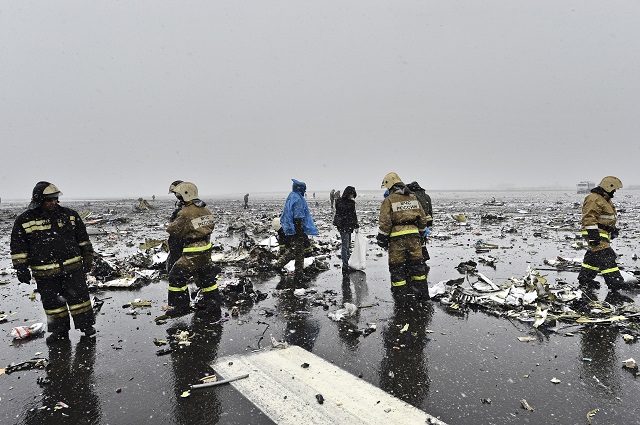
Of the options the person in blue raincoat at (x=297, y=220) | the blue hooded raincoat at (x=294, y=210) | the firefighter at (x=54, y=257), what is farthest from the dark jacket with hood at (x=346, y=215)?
the firefighter at (x=54, y=257)

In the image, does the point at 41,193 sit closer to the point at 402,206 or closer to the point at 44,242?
the point at 44,242

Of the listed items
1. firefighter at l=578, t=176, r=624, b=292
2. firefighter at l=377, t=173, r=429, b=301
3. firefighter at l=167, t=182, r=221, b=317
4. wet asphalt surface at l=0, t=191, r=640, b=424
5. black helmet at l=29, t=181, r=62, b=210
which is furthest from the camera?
firefighter at l=578, t=176, r=624, b=292

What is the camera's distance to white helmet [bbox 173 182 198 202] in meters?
5.56

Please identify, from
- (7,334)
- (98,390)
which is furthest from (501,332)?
(7,334)

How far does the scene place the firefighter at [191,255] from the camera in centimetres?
547

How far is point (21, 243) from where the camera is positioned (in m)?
4.47

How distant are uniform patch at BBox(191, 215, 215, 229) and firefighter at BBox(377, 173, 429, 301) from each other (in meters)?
2.79

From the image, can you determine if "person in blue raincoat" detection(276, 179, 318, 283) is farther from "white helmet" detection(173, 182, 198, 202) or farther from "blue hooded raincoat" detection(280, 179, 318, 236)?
"white helmet" detection(173, 182, 198, 202)

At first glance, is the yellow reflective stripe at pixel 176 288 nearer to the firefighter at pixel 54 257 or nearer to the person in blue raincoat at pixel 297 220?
the firefighter at pixel 54 257

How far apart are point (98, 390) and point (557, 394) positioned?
4499mm

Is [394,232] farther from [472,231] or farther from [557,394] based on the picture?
[472,231]

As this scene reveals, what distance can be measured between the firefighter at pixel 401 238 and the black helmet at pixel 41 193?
4711mm

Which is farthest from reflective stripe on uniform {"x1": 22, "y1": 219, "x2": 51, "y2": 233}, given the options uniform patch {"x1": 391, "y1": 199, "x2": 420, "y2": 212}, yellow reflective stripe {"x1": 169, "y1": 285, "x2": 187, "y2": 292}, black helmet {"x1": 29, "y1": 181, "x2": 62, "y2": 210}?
uniform patch {"x1": 391, "y1": 199, "x2": 420, "y2": 212}

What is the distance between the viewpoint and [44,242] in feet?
14.9
